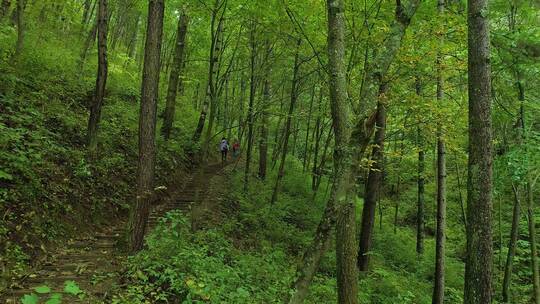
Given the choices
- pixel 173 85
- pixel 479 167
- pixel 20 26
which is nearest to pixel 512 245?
pixel 479 167

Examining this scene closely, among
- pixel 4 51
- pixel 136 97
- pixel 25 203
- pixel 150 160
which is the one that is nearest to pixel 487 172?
pixel 150 160

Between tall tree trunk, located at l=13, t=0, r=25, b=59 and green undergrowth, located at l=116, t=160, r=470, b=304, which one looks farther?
tall tree trunk, located at l=13, t=0, r=25, b=59

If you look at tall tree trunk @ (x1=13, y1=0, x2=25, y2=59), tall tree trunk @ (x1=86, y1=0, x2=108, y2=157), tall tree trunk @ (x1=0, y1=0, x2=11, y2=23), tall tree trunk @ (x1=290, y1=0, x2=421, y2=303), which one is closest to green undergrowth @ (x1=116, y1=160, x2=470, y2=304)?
tall tree trunk @ (x1=290, y1=0, x2=421, y2=303)

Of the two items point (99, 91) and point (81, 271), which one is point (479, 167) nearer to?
point (81, 271)

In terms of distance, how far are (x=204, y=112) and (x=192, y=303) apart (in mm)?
12568

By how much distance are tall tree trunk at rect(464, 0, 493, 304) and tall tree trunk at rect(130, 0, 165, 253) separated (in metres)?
5.51

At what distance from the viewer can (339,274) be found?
21.1 ft

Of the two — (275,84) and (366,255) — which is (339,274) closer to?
(366,255)

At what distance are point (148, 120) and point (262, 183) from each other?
10775mm

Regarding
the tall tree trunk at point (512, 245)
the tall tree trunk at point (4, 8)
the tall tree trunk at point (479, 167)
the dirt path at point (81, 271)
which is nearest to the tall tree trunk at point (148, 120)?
the dirt path at point (81, 271)

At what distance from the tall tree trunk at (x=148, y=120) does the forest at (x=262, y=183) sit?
29 mm

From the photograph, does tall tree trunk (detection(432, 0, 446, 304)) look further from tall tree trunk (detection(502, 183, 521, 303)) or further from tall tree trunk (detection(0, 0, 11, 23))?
tall tree trunk (detection(0, 0, 11, 23))

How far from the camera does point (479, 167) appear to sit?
4.75 m

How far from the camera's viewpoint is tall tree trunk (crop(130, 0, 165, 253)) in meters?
7.41
